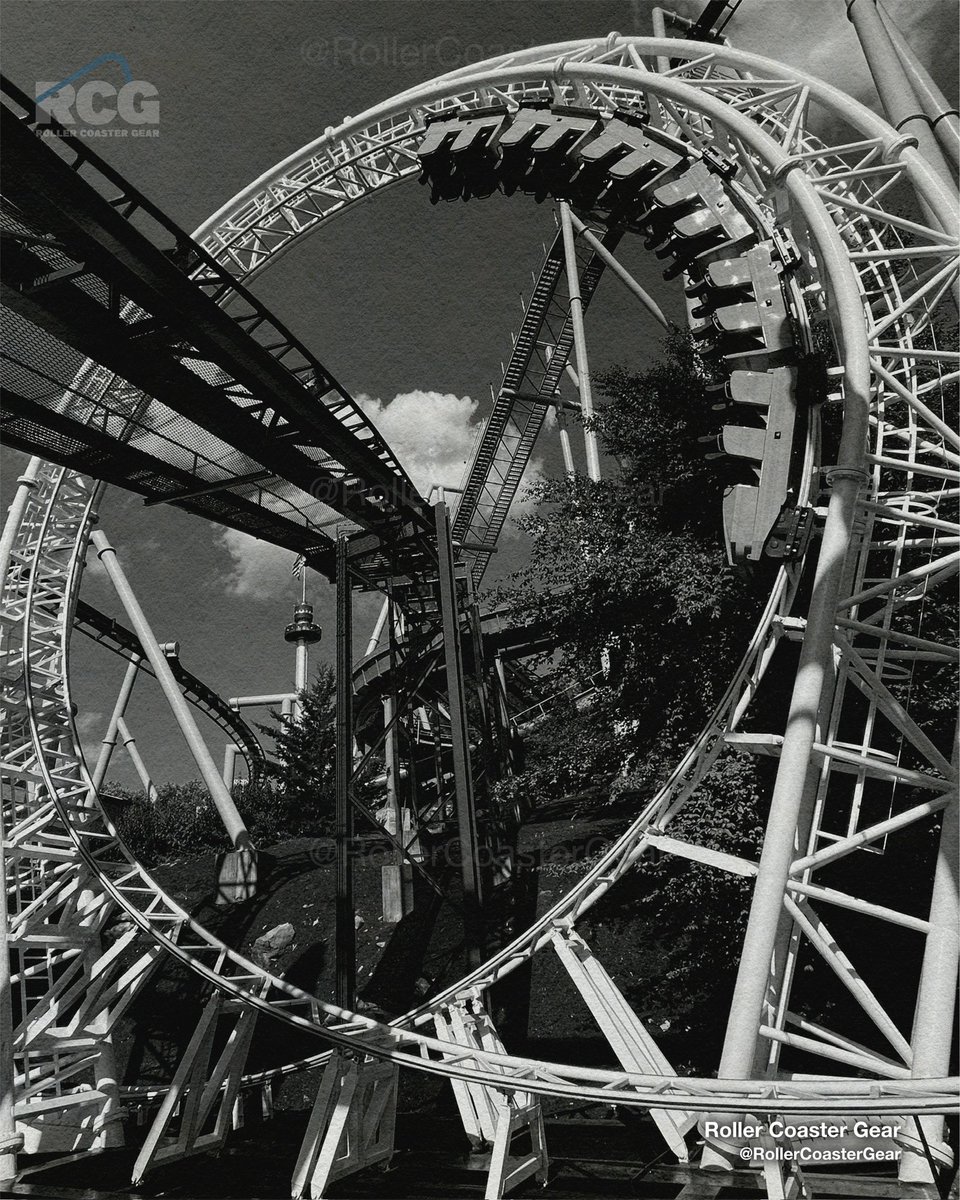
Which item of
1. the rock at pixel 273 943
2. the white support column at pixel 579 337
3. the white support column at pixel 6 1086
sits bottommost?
the rock at pixel 273 943

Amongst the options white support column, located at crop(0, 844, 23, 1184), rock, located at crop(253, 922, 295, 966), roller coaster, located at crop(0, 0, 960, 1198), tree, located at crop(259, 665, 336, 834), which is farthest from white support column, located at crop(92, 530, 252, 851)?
white support column, located at crop(0, 844, 23, 1184)

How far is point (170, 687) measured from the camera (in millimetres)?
17766

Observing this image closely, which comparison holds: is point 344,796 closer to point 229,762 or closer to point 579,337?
point 579,337

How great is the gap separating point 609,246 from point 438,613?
6263 mm

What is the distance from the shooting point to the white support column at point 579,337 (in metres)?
15.8

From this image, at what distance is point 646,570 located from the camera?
38.0 feet

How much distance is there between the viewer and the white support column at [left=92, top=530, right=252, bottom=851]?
54.2 feet

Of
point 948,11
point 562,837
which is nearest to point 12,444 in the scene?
point 562,837

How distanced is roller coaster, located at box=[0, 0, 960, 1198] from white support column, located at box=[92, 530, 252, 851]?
16.2 ft

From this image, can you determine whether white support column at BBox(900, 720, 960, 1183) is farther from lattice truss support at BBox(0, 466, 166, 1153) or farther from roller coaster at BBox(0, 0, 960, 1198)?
lattice truss support at BBox(0, 466, 166, 1153)

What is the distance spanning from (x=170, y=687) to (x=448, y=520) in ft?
30.4

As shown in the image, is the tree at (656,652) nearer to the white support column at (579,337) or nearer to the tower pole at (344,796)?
the white support column at (579,337)

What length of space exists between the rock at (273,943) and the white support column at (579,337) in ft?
31.8

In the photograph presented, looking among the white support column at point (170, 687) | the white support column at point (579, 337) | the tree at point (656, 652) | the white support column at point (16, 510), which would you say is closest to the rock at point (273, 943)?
the white support column at point (170, 687)
